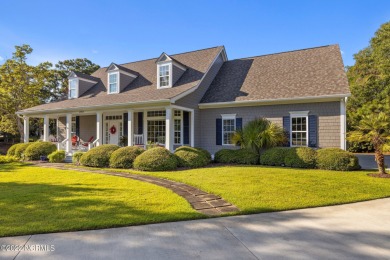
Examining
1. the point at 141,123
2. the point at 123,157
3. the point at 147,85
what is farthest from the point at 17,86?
the point at 123,157

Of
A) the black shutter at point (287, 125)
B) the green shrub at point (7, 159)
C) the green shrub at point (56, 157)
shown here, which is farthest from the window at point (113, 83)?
the black shutter at point (287, 125)

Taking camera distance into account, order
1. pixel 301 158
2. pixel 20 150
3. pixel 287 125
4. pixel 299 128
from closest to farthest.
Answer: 1. pixel 301 158
2. pixel 299 128
3. pixel 287 125
4. pixel 20 150

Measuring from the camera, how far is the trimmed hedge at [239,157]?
12320mm

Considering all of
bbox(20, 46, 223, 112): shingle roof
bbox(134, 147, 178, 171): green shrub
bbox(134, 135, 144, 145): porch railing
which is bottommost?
bbox(134, 147, 178, 171): green shrub

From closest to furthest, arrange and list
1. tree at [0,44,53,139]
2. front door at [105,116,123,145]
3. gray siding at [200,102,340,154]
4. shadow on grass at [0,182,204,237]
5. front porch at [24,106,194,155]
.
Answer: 1. shadow on grass at [0,182,204,237]
2. gray siding at [200,102,340,154]
3. front porch at [24,106,194,155]
4. front door at [105,116,123,145]
5. tree at [0,44,53,139]

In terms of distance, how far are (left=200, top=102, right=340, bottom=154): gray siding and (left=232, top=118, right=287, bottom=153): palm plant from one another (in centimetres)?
78

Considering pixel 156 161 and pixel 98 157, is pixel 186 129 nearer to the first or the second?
pixel 156 161

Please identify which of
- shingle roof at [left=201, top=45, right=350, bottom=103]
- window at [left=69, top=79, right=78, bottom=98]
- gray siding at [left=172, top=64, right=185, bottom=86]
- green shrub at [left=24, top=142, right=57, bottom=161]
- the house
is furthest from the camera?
window at [left=69, top=79, right=78, bottom=98]

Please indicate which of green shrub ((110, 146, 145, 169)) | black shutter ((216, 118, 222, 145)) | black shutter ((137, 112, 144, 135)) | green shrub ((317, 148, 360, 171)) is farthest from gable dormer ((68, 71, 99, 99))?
green shrub ((317, 148, 360, 171))

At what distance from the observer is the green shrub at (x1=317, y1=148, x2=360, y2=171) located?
10492 mm

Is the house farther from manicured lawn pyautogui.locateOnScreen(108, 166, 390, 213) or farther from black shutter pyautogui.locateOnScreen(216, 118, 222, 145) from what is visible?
manicured lawn pyautogui.locateOnScreen(108, 166, 390, 213)

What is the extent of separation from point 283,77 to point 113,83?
1182 centimetres

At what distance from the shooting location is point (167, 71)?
1633cm

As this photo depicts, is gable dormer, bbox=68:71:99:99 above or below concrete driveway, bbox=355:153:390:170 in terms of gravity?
above
